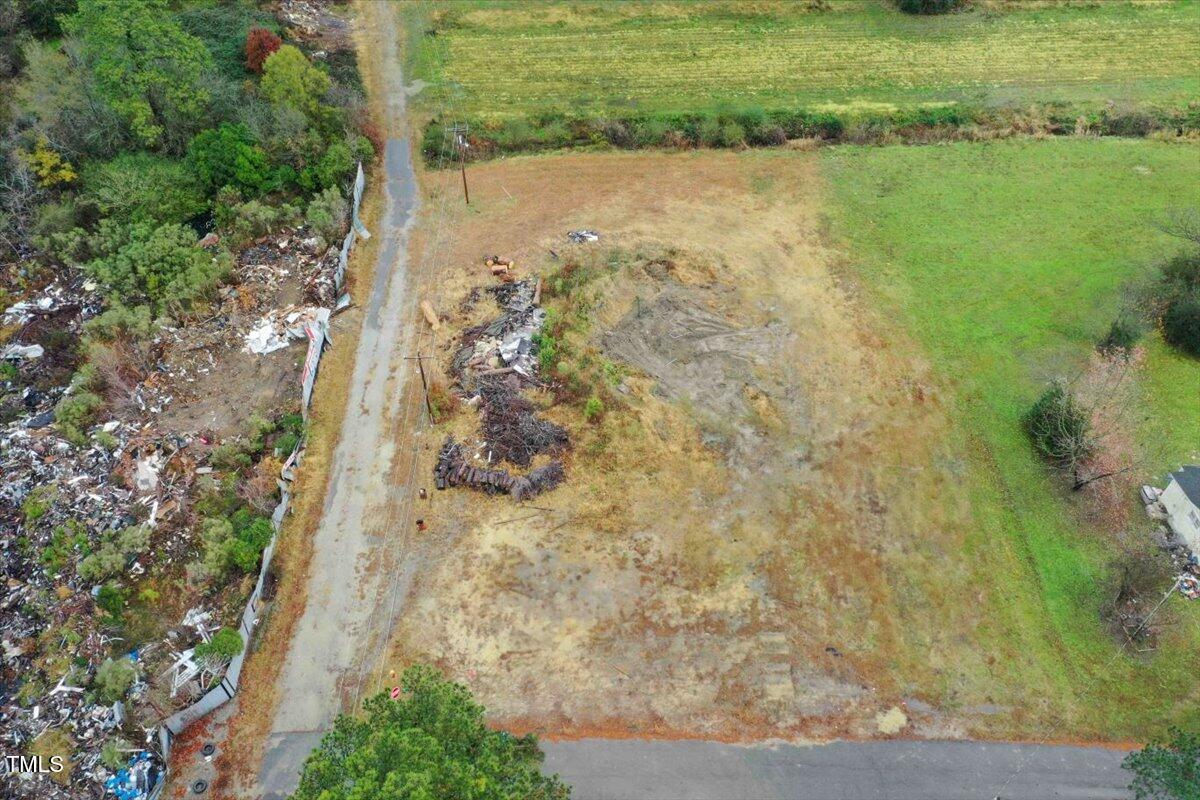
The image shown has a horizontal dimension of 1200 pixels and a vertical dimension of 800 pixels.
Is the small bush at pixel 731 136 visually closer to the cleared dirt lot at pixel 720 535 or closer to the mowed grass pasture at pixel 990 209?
the mowed grass pasture at pixel 990 209

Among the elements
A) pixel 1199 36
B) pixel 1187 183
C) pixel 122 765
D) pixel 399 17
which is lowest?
pixel 122 765

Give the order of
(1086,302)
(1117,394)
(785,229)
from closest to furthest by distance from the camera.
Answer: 1. (1117,394)
2. (1086,302)
3. (785,229)

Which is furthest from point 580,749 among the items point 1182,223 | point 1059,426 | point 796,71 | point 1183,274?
point 796,71

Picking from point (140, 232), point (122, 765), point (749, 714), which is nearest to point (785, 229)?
point (749, 714)

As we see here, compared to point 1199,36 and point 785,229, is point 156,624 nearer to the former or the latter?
point 785,229

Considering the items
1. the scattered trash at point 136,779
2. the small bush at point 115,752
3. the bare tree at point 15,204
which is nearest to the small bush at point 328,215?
the bare tree at point 15,204

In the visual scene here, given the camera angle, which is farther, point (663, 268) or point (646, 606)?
point (663, 268)

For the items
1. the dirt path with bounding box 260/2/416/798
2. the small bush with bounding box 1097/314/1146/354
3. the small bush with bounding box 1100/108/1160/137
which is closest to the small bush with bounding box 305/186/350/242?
the dirt path with bounding box 260/2/416/798
